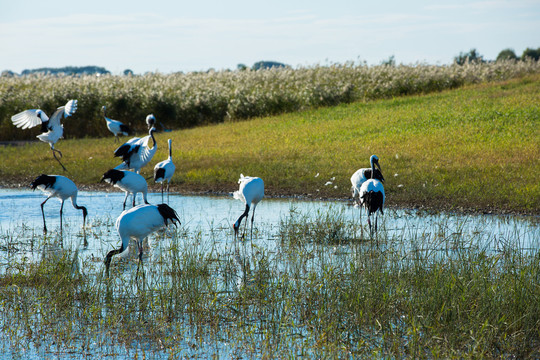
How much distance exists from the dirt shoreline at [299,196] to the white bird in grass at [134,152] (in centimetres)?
129

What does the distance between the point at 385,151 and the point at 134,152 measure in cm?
669

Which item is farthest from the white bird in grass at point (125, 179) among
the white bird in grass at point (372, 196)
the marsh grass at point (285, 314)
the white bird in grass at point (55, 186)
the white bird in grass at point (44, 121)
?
the white bird in grass at point (44, 121)

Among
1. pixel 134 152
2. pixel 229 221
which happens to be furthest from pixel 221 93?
pixel 229 221

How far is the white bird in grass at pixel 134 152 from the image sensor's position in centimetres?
1213

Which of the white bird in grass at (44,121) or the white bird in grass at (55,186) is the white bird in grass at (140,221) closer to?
the white bird in grass at (55,186)

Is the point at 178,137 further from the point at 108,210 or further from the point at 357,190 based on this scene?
the point at 357,190

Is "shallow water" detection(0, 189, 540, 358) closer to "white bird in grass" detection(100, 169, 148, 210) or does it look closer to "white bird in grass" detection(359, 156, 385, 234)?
"white bird in grass" detection(359, 156, 385, 234)

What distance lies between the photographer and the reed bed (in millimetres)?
25619

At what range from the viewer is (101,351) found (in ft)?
16.8

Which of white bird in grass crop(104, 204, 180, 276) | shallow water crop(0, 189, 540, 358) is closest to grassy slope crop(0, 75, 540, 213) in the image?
shallow water crop(0, 189, 540, 358)

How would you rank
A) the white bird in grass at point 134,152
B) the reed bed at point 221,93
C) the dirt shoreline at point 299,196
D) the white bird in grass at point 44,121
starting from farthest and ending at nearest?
the reed bed at point 221,93
the white bird in grass at point 44,121
the white bird in grass at point 134,152
the dirt shoreline at point 299,196

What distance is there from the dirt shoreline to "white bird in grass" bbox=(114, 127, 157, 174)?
50.6 inches

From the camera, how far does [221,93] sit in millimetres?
27688

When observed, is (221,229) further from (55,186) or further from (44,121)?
(44,121)
